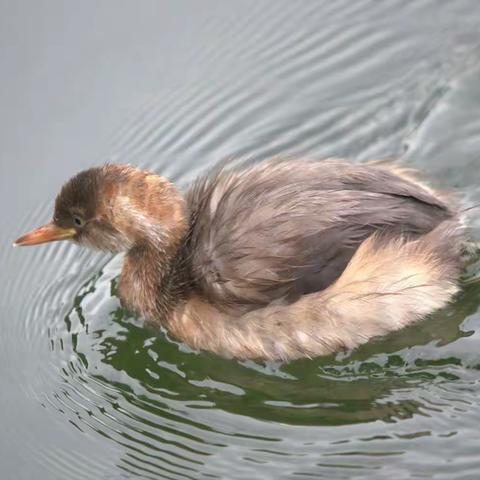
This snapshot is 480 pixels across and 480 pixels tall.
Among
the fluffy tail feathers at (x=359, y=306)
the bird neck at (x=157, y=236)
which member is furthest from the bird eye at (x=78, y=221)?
the fluffy tail feathers at (x=359, y=306)

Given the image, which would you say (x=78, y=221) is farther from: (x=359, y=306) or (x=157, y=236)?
(x=359, y=306)

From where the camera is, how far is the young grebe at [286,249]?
5828 millimetres

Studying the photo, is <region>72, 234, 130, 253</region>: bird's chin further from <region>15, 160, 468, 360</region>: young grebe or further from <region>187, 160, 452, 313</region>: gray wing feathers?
<region>187, 160, 452, 313</region>: gray wing feathers

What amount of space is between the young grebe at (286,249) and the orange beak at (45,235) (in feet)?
0.40

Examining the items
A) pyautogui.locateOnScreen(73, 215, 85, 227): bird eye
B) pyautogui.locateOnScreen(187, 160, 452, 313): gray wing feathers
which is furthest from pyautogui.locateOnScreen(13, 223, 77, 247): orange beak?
pyautogui.locateOnScreen(187, 160, 452, 313): gray wing feathers

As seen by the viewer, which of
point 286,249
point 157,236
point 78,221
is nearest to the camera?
point 286,249

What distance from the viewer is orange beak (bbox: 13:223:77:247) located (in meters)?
6.42

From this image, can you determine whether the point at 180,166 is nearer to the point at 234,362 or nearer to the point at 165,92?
the point at 165,92

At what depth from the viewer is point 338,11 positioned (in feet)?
26.1

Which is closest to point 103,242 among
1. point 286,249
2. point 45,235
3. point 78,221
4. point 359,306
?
point 78,221

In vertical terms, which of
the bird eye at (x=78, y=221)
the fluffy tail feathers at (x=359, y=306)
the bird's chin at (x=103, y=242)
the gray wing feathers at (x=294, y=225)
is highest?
the bird eye at (x=78, y=221)

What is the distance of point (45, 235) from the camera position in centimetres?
644

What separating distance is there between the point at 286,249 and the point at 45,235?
54.4 inches

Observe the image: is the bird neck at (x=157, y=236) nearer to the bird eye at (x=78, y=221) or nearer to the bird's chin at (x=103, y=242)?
the bird's chin at (x=103, y=242)
